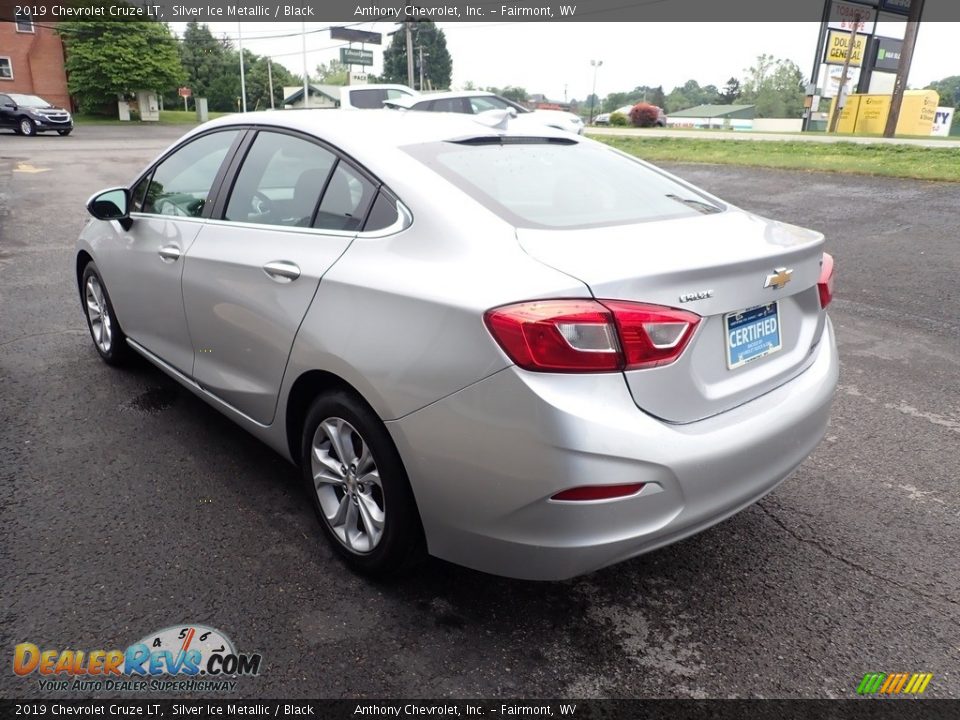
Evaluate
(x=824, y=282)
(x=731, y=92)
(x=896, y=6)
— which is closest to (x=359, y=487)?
(x=824, y=282)

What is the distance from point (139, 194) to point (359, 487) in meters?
2.51

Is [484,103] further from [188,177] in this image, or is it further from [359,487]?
[359,487]

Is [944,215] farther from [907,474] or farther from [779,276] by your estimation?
[779,276]

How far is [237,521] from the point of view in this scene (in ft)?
10.0

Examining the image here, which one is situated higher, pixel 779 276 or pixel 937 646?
pixel 779 276

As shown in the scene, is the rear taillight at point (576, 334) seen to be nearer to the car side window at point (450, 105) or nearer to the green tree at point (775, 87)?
the car side window at point (450, 105)

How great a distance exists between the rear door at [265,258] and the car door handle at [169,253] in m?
0.15

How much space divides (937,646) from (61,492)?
3435 mm

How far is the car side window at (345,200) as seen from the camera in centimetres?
264

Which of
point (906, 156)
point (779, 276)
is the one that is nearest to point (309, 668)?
point (779, 276)

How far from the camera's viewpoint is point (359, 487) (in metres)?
2.58

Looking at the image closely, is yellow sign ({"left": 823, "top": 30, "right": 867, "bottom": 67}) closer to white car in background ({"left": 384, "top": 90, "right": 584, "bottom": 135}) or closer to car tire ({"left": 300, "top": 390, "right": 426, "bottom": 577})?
white car in background ({"left": 384, "top": 90, "right": 584, "bottom": 135})

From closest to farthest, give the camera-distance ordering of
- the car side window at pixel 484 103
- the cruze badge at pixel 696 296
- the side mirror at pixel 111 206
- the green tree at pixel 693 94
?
the cruze badge at pixel 696 296 → the side mirror at pixel 111 206 → the car side window at pixel 484 103 → the green tree at pixel 693 94

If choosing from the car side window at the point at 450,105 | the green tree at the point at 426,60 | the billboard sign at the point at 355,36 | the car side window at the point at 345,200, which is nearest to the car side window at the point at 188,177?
the car side window at the point at 345,200
